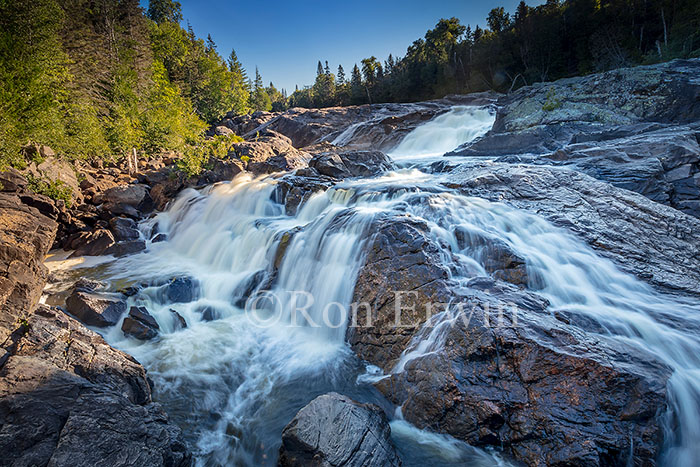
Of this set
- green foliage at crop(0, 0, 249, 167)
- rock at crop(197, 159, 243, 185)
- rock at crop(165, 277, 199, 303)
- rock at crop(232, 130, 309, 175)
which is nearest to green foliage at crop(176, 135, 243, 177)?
rock at crop(197, 159, 243, 185)

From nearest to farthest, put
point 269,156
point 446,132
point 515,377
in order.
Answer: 1. point 515,377
2. point 269,156
3. point 446,132

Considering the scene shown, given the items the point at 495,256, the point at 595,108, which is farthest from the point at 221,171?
the point at 595,108

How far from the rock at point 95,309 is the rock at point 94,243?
5.22 m

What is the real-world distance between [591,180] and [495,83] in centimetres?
4114

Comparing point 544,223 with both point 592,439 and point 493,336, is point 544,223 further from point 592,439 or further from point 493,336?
point 592,439

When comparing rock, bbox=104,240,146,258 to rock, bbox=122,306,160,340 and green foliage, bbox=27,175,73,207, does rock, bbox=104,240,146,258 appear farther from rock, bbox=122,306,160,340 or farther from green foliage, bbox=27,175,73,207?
rock, bbox=122,306,160,340

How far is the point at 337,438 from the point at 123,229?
12489mm

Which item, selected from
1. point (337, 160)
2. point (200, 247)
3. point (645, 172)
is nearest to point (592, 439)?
point (645, 172)

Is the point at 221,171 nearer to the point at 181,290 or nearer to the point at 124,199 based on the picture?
the point at 124,199

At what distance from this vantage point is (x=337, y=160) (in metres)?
14.1

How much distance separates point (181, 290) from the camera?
7664mm

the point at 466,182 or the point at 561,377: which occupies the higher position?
the point at 466,182

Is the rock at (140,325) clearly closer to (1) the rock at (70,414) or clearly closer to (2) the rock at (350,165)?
(1) the rock at (70,414)

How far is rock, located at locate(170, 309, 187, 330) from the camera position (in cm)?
643
